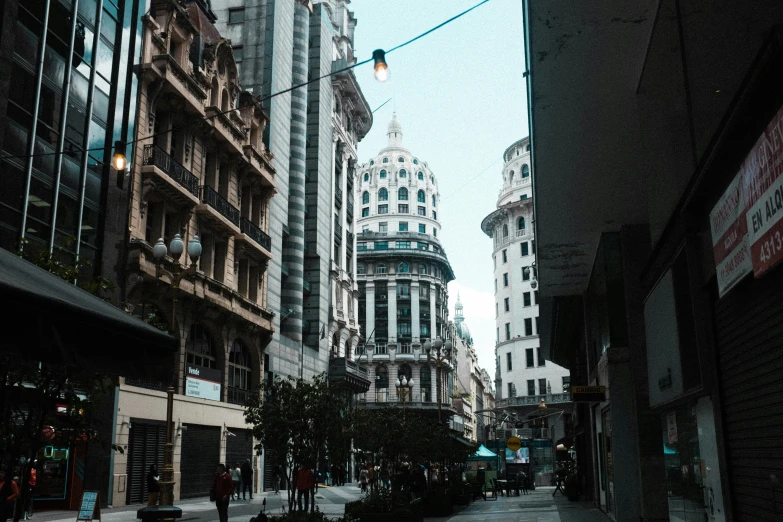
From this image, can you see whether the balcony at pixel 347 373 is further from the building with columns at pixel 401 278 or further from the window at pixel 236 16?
the building with columns at pixel 401 278

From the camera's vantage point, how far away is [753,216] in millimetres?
6430

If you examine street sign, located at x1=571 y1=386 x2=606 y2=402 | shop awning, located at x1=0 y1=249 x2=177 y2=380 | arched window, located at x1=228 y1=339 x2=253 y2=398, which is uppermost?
arched window, located at x1=228 y1=339 x2=253 y2=398

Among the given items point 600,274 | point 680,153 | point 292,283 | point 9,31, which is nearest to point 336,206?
point 292,283

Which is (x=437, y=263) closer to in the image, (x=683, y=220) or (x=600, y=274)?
(x=600, y=274)

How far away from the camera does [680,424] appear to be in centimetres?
1103

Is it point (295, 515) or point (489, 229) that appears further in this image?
point (489, 229)

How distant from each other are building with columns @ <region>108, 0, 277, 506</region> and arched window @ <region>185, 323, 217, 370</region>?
0.09 metres

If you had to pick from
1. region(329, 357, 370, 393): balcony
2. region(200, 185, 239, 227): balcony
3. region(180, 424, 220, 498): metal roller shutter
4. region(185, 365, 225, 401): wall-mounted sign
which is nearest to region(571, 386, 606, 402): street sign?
region(185, 365, 225, 401): wall-mounted sign

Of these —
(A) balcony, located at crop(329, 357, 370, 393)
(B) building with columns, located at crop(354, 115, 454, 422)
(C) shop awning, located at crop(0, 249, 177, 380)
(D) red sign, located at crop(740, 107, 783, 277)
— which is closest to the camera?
(C) shop awning, located at crop(0, 249, 177, 380)

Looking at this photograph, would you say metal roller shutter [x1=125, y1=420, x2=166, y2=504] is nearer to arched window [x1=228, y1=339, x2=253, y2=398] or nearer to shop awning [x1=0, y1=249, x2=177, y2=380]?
arched window [x1=228, y1=339, x2=253, y2=398]

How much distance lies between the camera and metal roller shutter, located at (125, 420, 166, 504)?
90.1ft

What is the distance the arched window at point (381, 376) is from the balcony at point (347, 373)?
35.2 m

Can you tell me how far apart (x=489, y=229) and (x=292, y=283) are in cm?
5498

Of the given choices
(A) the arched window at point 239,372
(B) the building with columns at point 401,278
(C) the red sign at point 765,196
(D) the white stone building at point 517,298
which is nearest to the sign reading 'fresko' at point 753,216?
(C) the red sign at point 765,196
